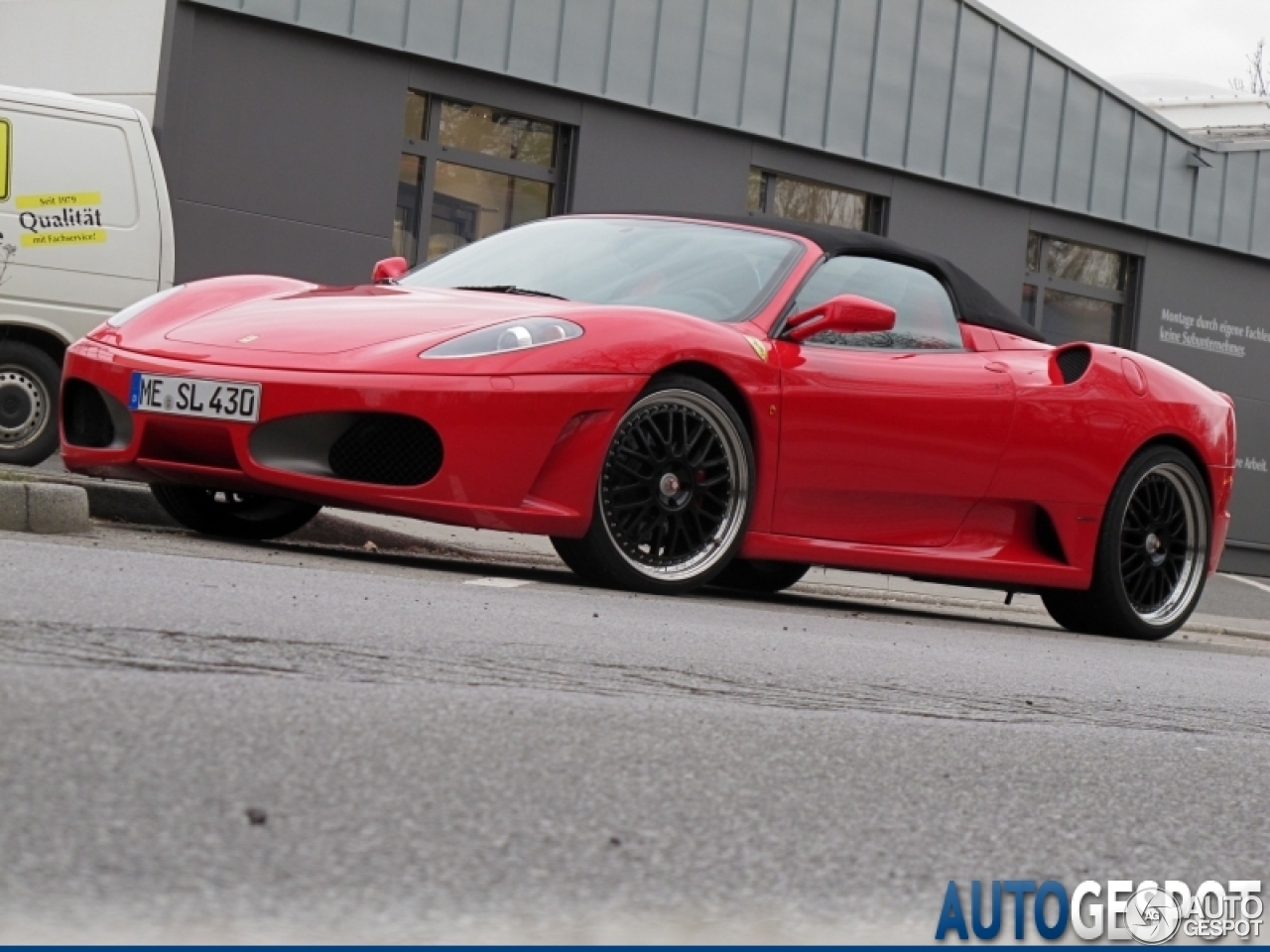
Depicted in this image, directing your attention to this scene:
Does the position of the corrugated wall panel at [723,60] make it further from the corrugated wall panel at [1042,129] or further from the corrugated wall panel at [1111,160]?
the corrugated wall panel at [1111,160]

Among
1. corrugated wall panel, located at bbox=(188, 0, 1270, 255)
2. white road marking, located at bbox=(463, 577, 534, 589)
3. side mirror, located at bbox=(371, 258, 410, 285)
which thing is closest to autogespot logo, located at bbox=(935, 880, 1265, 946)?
white road marking, located at bbox=(463, 577, 534, 589)

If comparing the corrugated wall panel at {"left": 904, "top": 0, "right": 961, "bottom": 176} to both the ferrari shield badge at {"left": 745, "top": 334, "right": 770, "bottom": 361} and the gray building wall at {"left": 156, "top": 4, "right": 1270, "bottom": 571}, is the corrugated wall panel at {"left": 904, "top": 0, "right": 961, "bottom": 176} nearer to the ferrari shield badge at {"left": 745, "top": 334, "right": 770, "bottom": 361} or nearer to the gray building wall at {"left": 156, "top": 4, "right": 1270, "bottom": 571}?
the gray building wall at {"left": 156, "top": 4, "right": 1270, "bottom": 571}

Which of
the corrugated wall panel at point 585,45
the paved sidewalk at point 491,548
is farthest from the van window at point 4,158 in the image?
the corrugated wall panel at point 585,45

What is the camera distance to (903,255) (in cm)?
766

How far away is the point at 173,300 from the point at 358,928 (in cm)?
512

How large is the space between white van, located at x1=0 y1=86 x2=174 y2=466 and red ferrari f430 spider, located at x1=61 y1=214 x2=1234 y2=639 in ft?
11.8

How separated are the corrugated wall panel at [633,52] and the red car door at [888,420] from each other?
924cm

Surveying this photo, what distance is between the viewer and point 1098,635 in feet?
26.8

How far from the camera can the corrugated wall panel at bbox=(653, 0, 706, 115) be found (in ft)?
55.0

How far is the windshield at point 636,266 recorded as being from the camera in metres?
7.00

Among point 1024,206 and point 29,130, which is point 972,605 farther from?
point 1024,206

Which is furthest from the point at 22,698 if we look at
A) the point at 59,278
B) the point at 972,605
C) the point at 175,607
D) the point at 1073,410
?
the point at 972,605

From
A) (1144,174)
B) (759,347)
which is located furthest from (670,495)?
(1144,174)

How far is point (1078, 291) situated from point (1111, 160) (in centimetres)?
132
